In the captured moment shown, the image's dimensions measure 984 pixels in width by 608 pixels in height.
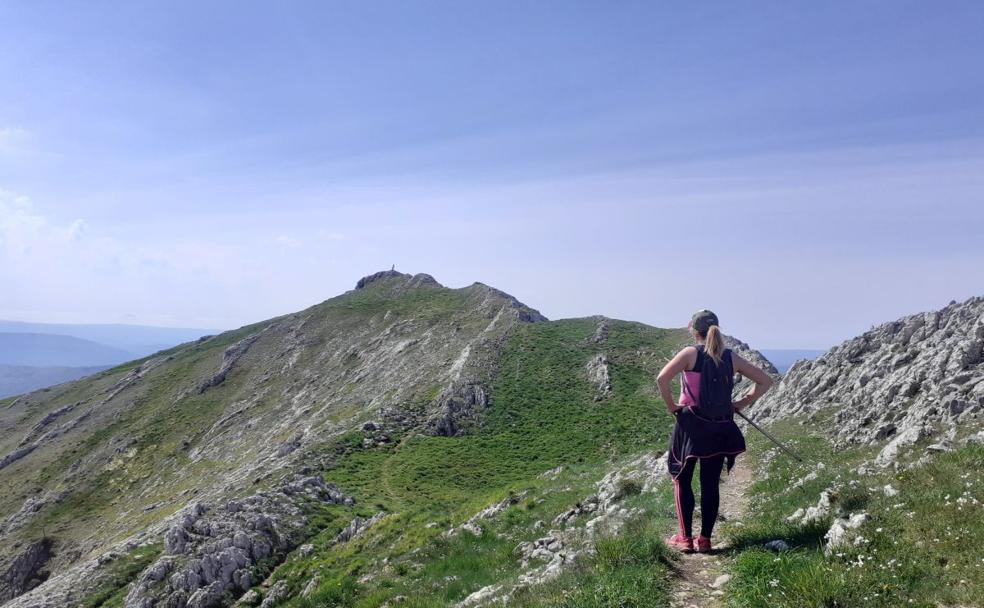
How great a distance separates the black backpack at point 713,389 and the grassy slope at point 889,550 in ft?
7.24

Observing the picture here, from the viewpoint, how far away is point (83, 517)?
58062 millimetres

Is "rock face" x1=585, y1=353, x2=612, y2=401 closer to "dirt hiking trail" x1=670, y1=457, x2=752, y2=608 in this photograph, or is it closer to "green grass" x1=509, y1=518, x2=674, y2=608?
"dirt hiking trail" x1=670, y1=457, x2=752, y2=608

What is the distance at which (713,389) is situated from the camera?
9.17 metres

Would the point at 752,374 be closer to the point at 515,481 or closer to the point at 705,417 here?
the point at 705,417

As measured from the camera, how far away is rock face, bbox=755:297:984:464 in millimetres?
14547

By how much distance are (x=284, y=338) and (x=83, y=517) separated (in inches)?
1667

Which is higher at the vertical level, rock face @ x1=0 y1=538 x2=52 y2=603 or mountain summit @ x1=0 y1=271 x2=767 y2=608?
mountain summit @ x1=0 y1=271 x2=767 y2=608

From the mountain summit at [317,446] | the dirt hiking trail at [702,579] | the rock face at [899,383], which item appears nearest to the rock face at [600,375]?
the mountain summit at [317,446]

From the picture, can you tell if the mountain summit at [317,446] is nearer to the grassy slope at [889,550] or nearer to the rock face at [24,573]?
the rock face at [24,573]

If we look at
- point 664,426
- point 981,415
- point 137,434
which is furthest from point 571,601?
point 137,434

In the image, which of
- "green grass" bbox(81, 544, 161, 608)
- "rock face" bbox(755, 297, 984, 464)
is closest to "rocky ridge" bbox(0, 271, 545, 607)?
"green grass" bbox(81, 544, 161, 608)

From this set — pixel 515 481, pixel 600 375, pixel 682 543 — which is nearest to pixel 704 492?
pixel 682 543

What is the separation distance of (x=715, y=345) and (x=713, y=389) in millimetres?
756

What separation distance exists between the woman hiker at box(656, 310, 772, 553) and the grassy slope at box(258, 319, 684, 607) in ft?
3.86
